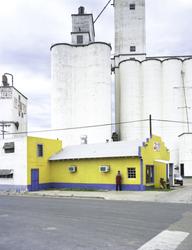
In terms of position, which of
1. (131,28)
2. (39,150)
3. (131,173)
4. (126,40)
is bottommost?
(131,173)

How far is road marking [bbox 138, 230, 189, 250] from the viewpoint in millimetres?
8391

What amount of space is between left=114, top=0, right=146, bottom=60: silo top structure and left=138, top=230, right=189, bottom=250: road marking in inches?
2092

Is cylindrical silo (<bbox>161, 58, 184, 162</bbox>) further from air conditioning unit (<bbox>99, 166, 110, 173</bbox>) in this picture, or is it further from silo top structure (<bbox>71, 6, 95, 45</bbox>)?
air conditioning unit (<bbox>99, 166, 110, 173</bbox>)

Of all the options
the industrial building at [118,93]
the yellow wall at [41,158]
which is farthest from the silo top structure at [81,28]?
the yellow wall at [41,158]

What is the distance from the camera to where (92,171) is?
29.6m

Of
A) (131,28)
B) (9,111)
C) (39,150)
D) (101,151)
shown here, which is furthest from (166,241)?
(131,28)

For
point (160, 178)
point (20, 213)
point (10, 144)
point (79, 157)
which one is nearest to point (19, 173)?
point (10, 144)

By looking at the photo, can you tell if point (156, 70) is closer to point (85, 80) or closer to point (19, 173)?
point (85, 80)

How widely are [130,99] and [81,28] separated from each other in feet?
48.2

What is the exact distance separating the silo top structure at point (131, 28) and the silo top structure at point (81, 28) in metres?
5.49

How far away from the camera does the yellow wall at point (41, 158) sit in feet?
97.3

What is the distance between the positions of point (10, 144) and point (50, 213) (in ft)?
56.4

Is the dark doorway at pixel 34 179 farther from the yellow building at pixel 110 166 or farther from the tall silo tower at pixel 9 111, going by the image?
the tall silo tower at pixel 9 111

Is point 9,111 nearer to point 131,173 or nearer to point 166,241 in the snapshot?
point 131,173
